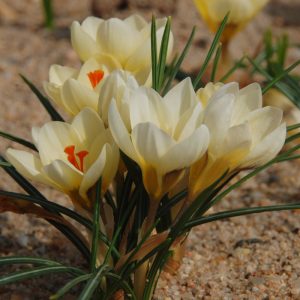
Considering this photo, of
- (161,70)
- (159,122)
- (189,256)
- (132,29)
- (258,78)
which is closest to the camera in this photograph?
(159,122)

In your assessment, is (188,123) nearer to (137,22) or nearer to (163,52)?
(163,52)

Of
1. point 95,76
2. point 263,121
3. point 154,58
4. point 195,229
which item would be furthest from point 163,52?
point 195,229

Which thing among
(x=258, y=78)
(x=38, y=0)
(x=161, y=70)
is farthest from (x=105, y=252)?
(x=38, y=0)

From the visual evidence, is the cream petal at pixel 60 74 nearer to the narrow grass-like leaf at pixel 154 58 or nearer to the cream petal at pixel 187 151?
the narrow grass-like leaf at pixel 154 58

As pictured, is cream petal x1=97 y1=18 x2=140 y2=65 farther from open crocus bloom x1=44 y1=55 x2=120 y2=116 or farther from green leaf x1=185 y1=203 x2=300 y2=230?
green leaf x1=185 y1=203 x2=300 y2=230

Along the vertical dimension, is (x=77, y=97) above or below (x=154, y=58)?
below

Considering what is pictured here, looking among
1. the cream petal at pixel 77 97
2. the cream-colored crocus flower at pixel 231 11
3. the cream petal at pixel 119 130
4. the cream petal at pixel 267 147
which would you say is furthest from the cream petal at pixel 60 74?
the cream-colored crocus flower at pixel 231 11

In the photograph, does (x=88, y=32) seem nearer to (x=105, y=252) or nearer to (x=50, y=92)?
(x=50, y=92)
